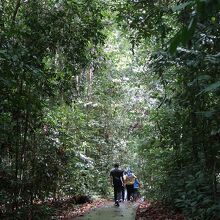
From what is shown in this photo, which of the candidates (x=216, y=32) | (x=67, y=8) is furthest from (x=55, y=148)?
(x=216, y=32)

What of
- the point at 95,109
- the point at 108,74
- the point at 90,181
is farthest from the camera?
the point at 108,74

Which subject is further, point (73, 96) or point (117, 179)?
point (117, 179)

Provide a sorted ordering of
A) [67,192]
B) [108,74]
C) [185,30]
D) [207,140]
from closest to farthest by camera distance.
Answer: [185,30] < [207,140] < [67,192] < [108,74]

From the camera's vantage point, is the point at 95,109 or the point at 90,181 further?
the point at 95,109

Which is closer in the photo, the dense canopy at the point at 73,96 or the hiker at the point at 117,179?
the dense canopy at the point at 73,96

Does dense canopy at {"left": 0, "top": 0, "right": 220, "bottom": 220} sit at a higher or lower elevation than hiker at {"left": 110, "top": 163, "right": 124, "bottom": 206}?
higher

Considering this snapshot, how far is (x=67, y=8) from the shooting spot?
909 cm

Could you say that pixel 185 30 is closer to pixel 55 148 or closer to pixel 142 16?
pixel 142 16

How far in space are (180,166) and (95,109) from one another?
9593 millimetres

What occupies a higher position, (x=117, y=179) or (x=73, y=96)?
(x=73, y=96)

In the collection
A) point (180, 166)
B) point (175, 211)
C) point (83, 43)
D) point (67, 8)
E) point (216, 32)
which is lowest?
point (175, 211)

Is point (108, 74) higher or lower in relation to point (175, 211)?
higher

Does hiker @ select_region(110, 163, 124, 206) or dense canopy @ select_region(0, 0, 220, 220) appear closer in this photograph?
dense canopy @ select_region(0, 0, 220, 220)

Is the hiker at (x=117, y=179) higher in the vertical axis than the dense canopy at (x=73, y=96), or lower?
lower
